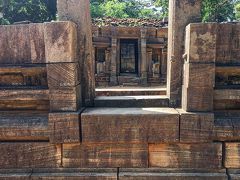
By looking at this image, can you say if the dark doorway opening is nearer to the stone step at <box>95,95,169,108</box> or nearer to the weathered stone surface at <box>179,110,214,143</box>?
the stone step at <box>95,95,169,108</box>

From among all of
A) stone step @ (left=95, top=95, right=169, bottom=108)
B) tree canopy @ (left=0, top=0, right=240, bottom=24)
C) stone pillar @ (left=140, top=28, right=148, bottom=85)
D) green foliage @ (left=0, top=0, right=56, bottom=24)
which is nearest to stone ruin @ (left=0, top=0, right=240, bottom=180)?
stone step @ (left=95, top=95, right=169, bottom=108)

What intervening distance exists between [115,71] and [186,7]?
33.2ft

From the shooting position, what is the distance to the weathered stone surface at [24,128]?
335 centimetres

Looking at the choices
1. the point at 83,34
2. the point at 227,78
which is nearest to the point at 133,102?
the point at 83,34

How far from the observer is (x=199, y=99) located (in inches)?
127

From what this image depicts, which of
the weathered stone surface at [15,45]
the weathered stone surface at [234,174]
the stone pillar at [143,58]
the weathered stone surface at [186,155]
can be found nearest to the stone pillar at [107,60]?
the stone pillar at [143,58]

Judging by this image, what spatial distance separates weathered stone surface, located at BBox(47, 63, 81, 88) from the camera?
127 inches

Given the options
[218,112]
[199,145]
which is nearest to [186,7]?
[218,112]

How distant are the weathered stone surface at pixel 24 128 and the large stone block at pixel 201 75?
202 cm

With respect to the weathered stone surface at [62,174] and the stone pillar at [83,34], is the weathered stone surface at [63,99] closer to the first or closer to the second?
the stone pillar at [83,34]

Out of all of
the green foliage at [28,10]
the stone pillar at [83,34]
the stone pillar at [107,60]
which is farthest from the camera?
the green foliage at [28,10]

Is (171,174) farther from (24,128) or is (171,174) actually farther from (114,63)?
(114,63)

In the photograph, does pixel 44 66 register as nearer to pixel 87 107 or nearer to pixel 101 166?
pixel 87 107

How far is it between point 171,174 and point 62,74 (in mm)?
1968
